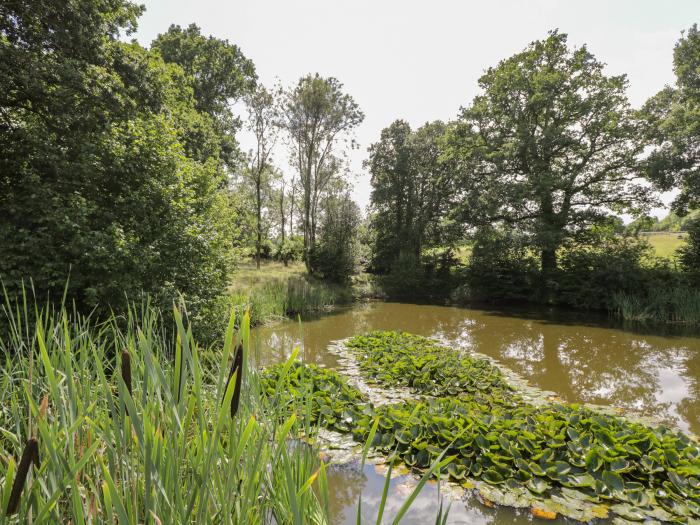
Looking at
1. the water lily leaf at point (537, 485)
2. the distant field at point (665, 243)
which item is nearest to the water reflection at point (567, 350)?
the water lily leaf at point (537, 485)

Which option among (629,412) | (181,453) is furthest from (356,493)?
(629,412)

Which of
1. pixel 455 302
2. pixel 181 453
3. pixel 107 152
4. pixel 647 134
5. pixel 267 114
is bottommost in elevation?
pixel 455 302

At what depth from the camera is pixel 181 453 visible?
109cm

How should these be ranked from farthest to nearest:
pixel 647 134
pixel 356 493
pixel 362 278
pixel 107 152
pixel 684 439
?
pixel 362 278, pixel 647 134, pixel 107 152, pixel 684 439, pixel 356 493

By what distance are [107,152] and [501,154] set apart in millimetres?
15419

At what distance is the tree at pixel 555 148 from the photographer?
631 inches

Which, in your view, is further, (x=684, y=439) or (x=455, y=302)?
(x=455, y=302)

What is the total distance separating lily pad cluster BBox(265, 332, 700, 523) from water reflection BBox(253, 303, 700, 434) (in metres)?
2.10

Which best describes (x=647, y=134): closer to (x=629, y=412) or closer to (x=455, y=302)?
(x=455, y=302)

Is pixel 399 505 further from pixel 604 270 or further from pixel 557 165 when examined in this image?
pixel 557 165

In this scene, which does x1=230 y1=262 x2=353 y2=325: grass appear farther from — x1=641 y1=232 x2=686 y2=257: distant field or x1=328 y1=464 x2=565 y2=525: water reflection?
x1=641 y1=232 x2=686 y2=257: distant field

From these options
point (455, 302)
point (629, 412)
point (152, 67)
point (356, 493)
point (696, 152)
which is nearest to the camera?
point (356, 493)

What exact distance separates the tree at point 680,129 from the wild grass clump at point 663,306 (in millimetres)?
4186

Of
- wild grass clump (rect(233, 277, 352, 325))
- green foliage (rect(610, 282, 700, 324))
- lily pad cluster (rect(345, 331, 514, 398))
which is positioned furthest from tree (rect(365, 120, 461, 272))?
lily pad cluster (rect(345, 331, 514, 398))
